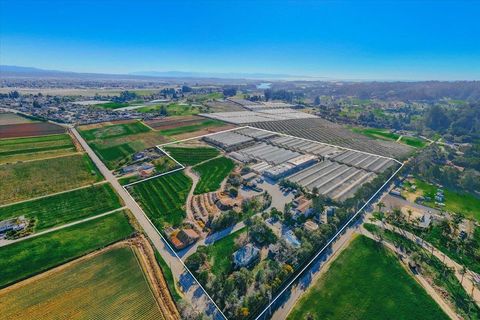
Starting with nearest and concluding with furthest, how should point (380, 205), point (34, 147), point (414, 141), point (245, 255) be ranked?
point (245, 255)
point (380, 205)
point (34, 147)
point (414, 141)

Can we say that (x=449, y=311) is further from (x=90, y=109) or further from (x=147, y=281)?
(x=90, y=109)

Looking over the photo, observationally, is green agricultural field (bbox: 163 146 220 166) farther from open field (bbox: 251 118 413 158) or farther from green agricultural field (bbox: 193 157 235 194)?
open field (bbox: 251 118 413 158)

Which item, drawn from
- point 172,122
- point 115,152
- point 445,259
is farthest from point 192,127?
point 445,259

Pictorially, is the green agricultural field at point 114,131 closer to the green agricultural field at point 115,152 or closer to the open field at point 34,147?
the open field at point 34,147

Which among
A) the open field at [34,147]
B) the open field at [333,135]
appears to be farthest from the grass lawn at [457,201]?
the open field at [34,147]

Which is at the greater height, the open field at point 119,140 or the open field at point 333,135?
the open field at point 333,135

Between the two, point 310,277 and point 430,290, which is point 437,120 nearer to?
point 430,290

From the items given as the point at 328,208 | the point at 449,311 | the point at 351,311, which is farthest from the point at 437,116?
the point at 351,311
